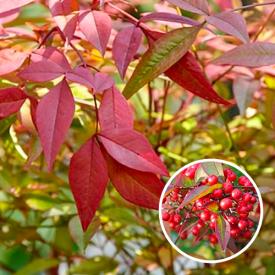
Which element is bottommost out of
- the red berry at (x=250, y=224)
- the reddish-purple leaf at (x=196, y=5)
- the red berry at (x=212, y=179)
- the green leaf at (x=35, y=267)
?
the green leaf at (x=35, y=267)

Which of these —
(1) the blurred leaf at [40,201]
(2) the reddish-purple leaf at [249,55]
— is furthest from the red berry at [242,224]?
(1) the blurred leaf at [40,201]

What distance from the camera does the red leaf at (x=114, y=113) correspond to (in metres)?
0.39

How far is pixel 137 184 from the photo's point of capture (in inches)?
14.9

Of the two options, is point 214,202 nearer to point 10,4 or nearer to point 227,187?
point 227,187

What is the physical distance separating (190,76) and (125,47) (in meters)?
0.05

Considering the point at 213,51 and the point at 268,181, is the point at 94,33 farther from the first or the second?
the point at 268,181

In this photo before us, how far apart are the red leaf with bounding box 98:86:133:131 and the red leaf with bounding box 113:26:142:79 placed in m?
0.02

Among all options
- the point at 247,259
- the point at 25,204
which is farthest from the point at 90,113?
the point at 247,259

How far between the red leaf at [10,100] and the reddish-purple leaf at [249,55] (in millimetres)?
130

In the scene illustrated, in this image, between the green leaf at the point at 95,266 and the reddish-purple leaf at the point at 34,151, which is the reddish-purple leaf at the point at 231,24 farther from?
the green leaf at the point at 95,266

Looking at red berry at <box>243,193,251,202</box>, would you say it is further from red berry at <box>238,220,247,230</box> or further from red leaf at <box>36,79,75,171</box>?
red leaf at <box>36,79,75,171</box>

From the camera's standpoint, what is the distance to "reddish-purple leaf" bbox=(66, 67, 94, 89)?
0.37 m

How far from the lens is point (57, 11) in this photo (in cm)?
45

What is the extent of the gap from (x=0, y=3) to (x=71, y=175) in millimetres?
146
